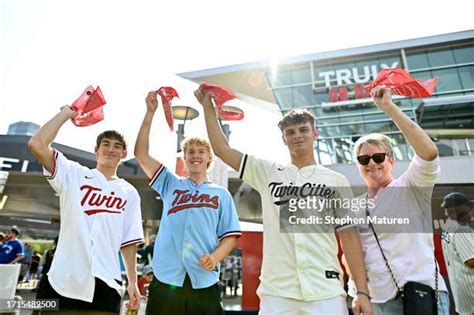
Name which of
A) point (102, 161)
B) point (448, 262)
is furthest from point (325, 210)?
point (448, 262)

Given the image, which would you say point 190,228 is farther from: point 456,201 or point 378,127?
point 378,127

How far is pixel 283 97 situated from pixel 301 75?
188cm

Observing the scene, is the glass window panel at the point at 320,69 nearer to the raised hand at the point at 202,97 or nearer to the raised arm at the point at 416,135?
the raised hand at the point at 202,97

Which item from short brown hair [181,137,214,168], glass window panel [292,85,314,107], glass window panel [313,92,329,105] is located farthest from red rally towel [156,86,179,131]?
glass window panel [292,85,314,107]

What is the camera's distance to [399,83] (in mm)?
2424

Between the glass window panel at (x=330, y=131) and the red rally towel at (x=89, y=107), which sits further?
the glass window panel at (x=330, y=131)

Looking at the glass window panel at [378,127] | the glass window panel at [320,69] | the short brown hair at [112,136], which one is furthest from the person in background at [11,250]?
the glass window panel at [320,69]

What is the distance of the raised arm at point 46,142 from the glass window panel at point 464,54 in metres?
22.6

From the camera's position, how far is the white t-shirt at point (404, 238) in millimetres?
1981

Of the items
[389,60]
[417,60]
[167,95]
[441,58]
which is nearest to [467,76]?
[441,58]

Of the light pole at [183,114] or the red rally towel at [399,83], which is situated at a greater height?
the light pole at [183,114]

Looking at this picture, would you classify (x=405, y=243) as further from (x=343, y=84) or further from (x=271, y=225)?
(x=343, y=84)

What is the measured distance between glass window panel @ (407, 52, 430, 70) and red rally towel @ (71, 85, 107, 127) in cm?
2159

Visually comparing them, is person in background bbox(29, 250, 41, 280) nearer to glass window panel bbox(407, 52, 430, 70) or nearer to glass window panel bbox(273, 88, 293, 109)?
glass window panel bbox(273, 88, 293, 109)
